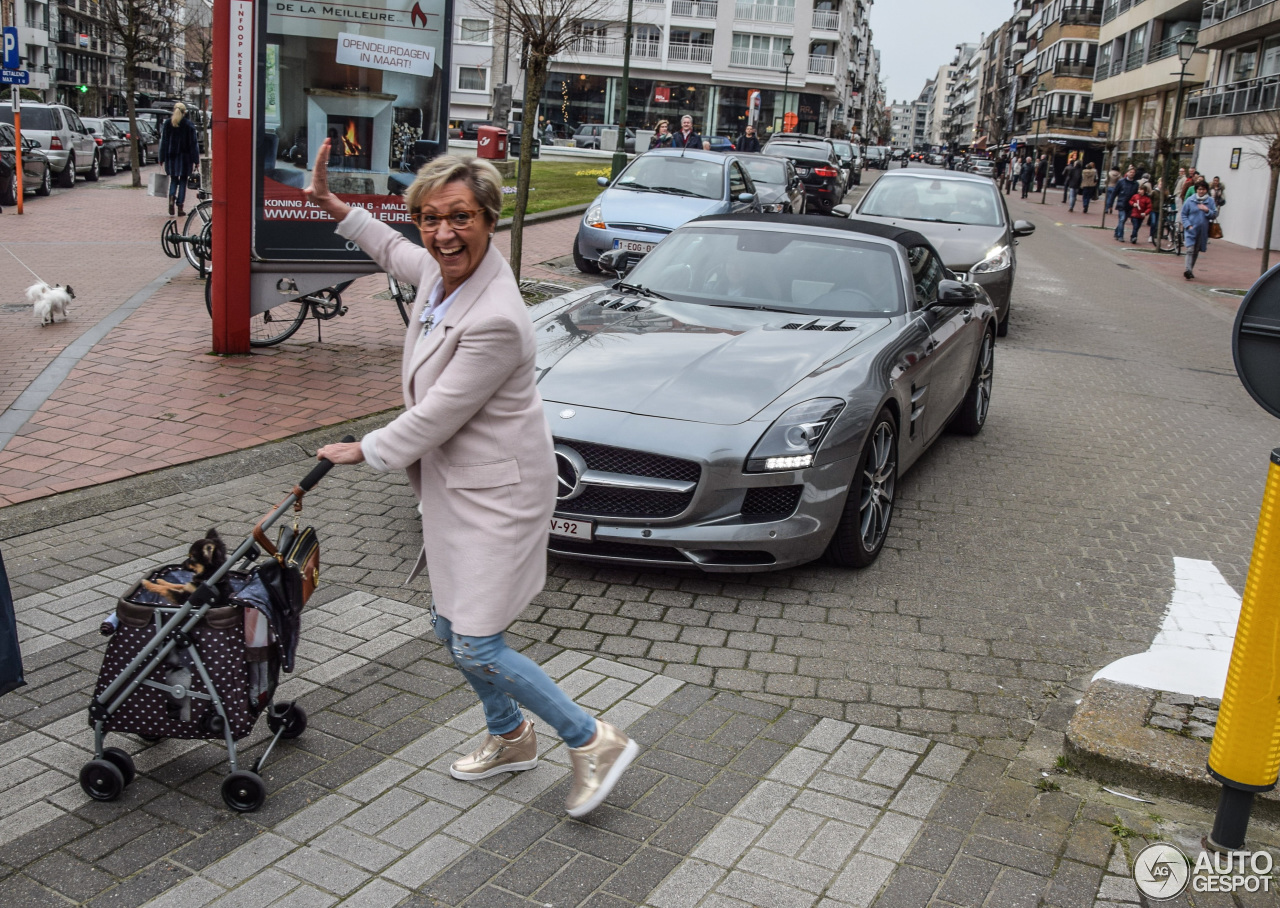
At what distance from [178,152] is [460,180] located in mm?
16862

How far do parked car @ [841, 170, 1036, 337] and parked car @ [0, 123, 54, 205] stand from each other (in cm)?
1564

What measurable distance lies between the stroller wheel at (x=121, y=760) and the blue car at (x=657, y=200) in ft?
35.5

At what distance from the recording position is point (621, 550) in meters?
5.16

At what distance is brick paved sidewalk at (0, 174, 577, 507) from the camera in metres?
6.63

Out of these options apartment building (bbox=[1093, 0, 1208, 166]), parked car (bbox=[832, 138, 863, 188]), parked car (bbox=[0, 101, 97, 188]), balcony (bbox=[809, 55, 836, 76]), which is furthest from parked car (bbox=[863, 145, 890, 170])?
parked car (bbox=[0, 101, 97, 188])

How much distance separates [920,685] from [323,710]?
2.19m

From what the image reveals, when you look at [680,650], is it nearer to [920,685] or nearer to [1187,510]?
[920,685]

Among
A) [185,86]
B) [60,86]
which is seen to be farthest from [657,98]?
[185,86]

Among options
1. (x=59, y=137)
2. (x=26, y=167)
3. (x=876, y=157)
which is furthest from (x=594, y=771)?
(x=876, y=157)

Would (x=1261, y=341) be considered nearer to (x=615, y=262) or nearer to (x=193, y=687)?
(x=193, y=687)

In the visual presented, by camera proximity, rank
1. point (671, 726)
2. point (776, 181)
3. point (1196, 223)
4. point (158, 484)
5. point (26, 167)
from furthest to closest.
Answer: point (26, 167)
point (1196, 223)
point (776, 181)
point (158, 484)
point (671, 726)

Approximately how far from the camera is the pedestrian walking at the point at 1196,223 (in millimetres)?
22219

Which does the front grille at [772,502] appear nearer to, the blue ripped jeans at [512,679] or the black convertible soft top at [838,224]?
the blue ripped jeans at [512,679]

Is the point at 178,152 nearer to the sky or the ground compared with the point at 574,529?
nearer to the sky
